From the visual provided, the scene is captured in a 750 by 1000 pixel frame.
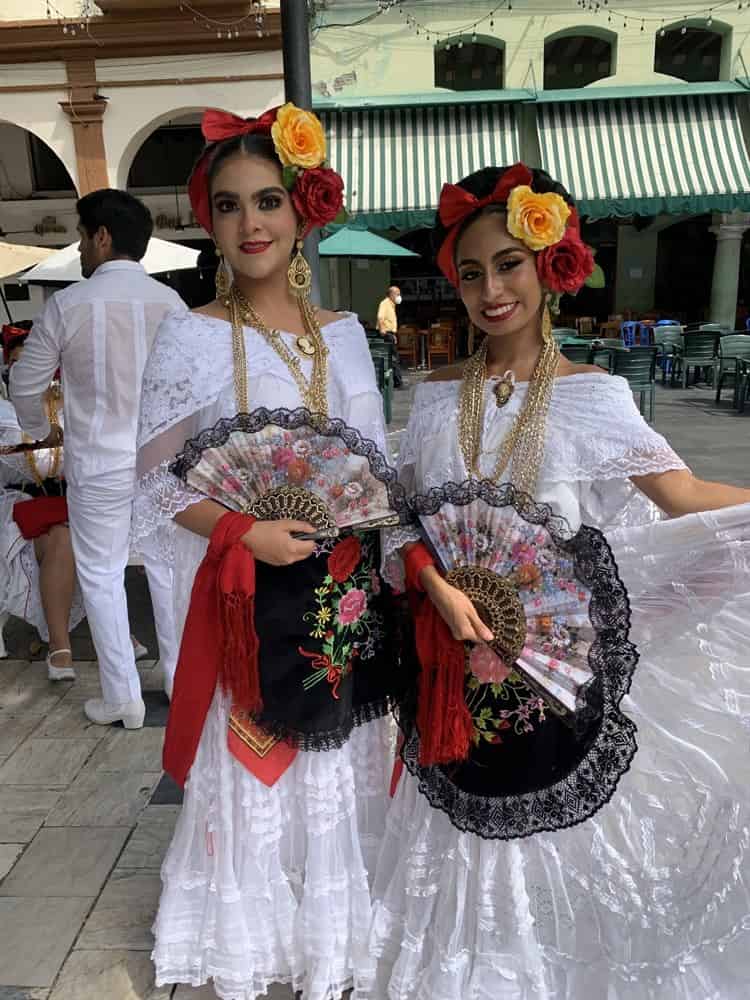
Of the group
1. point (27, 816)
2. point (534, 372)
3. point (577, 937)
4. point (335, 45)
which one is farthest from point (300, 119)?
point (335, 45)

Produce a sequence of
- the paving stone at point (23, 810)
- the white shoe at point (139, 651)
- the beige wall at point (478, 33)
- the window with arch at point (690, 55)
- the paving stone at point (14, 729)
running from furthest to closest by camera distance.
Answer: the window with arch at point (690, 55) < the beige wall at point (478, 33) < the white shoe at point (139, 651) < the paving stone at point (14, 729) < the paving stone at point (23, 810)

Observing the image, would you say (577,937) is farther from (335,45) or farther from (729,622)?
(335,45)

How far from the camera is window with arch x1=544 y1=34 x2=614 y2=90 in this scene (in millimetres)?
13648

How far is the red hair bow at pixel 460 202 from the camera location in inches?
63.2

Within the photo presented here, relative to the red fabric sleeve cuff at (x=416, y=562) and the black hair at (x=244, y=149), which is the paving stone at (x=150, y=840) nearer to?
the red fabric sleeve cuff at (x=416, y=562)

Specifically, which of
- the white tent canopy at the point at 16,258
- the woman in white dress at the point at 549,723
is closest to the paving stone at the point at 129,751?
the woman in white dress at the point at 549,723

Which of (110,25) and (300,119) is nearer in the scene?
(300,119)

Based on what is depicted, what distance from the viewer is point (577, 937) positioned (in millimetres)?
1804

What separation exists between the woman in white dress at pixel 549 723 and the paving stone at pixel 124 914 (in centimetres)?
68

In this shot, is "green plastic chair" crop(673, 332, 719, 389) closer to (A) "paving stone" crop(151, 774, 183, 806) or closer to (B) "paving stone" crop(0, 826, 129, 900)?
(A) "paving stone" crop(151, 774, 183, 806)

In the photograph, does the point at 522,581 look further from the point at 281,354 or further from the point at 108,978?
the point at 108,978

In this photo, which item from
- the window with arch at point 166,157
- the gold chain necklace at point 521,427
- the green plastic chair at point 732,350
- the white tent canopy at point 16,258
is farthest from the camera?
the window with arch at point 166,157

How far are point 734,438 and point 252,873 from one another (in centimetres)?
773

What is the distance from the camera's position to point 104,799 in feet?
9.11
